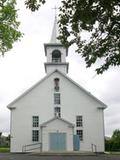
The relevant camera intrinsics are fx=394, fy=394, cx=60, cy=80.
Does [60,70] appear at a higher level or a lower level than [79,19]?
higher

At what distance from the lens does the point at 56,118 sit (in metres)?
39.4

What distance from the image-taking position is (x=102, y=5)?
9891 millimetres

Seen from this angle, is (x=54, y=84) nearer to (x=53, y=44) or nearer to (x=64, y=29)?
(x=53, y=44)

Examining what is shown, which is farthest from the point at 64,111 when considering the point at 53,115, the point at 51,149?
the point at 51,149

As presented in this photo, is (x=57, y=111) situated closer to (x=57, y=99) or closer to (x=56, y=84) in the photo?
(x=57, y=99)

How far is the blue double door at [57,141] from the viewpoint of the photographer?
39.4 metres

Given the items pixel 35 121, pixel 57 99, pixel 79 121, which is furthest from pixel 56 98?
pixel 79 121

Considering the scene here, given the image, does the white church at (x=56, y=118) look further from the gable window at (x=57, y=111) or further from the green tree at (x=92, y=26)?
the green tree at (x=92, y=26)

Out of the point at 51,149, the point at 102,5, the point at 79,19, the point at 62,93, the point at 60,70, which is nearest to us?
the point at 102,5

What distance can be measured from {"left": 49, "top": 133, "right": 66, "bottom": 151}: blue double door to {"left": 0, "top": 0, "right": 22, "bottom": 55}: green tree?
2123 cm

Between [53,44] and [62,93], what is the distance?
678cm

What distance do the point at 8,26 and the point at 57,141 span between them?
2216 cm

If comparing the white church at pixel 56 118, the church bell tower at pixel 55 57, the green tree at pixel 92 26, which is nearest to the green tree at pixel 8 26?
the green tree at pixel 92 26

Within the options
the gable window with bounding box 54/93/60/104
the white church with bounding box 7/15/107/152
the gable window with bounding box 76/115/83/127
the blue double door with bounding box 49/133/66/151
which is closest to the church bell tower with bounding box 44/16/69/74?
the white church with bounding box 7/15/107/152
